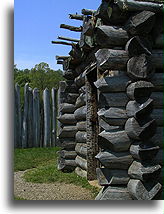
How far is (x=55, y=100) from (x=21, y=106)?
1365mm

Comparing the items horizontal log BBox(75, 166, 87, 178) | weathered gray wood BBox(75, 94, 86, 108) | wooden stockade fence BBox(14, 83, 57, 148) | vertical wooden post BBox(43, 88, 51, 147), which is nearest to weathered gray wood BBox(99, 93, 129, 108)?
weathered gray wood BBox(75, 94, 86, 108)

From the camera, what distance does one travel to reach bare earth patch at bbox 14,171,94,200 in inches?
196

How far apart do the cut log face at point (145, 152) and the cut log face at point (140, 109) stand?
361mm

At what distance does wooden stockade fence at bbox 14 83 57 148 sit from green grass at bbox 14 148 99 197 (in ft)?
2.26

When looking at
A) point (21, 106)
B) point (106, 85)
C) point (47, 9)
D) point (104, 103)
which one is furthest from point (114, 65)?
point (21, 106)

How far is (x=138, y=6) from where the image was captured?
152 inches

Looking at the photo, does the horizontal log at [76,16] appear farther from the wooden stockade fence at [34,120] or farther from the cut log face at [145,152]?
the wooden stockade fence at [34,120]

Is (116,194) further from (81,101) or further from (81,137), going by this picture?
(81,101)

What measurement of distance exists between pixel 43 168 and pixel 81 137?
56.3 inches

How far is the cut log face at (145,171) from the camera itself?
376cm

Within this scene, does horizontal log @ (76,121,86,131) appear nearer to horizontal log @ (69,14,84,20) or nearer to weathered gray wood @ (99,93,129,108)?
horizontal log @ (69,14,84,20)

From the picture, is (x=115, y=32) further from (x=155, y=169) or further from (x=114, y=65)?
(x=155, y=169)

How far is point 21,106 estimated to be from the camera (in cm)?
1066

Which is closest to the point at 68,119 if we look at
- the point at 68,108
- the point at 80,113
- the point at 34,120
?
the point at 68,108
